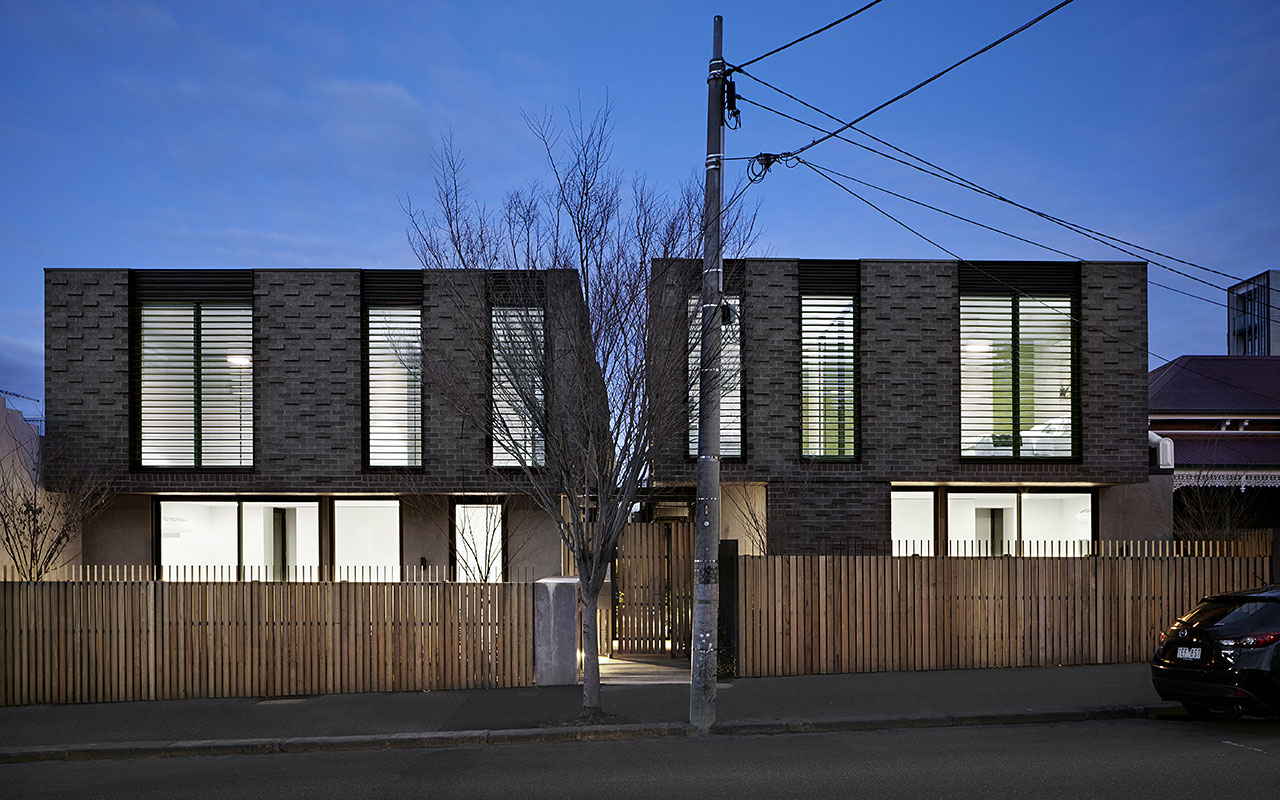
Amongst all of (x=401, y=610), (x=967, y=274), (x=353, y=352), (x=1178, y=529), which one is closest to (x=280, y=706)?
(x=401, y=610)

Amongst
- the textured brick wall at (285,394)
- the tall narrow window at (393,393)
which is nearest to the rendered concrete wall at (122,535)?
the textured brick wall at (285,394)

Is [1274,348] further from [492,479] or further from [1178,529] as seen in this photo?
[492,479]

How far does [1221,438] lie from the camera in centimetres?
2391

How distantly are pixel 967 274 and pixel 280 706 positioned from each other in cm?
1314

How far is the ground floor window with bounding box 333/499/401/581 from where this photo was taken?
62.1 feet

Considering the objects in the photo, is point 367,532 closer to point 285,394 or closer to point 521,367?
point 285,394

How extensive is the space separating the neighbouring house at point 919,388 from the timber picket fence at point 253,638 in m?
5.49

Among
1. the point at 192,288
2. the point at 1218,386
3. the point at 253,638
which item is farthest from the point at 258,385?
the point at 1218,386

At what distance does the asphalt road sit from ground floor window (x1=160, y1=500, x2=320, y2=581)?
9.44m

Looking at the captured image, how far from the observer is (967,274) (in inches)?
709

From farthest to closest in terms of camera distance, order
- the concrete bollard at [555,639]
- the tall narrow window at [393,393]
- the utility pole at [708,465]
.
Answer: the tall narrow window at [393,393] → the concrete bollard at [555,639] → the utility pole at [708,465]

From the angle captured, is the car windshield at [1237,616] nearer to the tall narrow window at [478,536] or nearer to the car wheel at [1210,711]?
the car wheel at [1210,711]

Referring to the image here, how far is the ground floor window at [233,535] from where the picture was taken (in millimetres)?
18656

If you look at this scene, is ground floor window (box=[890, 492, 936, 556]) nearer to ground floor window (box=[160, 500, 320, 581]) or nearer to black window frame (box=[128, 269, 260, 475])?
ground floor window (box=[160, 500, 320, 581])
